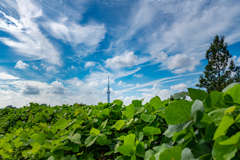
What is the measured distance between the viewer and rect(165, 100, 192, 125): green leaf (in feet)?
2.56

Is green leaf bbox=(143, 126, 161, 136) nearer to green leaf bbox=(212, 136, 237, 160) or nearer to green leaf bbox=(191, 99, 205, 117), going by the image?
green leaf bbox=(191, 99, 205, 117)

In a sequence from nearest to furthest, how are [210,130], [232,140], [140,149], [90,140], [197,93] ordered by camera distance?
[232,140] → [210,130] → [197,93] → [140,149] → [90,140]

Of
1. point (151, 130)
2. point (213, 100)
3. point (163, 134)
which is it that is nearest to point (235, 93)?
point (213, 100)

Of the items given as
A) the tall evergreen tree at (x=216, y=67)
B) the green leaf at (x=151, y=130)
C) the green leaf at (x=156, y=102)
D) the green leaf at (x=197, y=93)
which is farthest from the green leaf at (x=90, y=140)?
the tall evergreen tree at (x=216, y=67)

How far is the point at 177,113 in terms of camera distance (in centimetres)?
79

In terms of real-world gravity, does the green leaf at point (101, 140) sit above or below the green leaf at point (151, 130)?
below

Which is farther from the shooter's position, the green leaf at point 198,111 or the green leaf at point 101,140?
the green leaf at point 101,140

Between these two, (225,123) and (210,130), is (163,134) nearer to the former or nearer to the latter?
(210,130)

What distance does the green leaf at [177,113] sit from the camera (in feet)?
2.56

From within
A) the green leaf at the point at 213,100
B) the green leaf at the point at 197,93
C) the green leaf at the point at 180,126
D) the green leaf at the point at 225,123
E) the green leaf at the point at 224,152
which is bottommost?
the green leaf at the point at 224,152

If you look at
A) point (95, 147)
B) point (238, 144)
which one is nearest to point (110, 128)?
point (95, 147)

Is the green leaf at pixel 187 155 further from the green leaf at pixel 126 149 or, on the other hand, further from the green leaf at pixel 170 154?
the green leaf at pixel 126 149

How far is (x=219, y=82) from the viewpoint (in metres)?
24.4

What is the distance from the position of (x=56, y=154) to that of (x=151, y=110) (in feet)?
3.07
